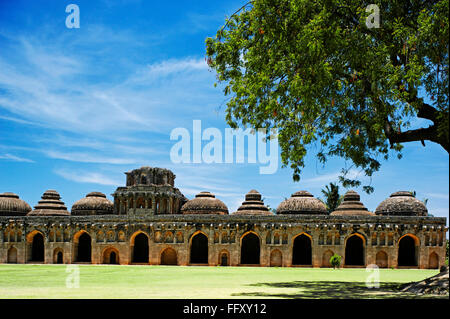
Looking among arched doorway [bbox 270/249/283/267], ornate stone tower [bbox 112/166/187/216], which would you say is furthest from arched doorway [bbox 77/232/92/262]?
arched doorway [bbox 270/249/283/267]

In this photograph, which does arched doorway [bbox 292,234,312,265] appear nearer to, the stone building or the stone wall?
the stone building

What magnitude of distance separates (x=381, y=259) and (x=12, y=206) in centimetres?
4175

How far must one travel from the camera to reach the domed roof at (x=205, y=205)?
50125mm

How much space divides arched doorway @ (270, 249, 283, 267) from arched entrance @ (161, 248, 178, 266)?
9.91 meters

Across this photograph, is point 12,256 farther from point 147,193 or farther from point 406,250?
point 406,250

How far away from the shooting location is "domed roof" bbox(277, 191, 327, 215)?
47906 mm

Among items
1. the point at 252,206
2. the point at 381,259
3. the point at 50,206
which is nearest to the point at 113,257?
the point at 50,206

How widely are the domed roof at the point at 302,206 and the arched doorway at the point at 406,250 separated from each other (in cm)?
836

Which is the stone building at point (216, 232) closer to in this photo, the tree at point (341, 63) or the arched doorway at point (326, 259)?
the arched doorway at point (326, 259)

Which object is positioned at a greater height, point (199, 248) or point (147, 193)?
point (147, 193)

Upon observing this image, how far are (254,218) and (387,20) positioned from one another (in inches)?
1195

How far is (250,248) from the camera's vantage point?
48375mm

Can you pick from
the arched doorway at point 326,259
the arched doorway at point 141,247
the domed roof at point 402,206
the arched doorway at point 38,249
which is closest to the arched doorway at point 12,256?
the arched doorway at point 38,249

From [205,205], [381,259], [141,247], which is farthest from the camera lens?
[205,205]
